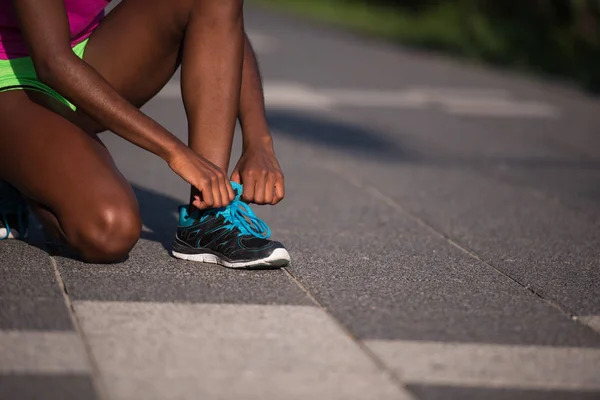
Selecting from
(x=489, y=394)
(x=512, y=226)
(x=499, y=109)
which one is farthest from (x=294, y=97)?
(x=489, y=394)

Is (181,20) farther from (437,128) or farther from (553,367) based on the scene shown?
(437,128)

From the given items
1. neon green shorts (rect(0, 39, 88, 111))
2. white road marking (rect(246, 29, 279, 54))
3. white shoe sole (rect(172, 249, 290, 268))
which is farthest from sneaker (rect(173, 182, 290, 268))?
white road marking (rect(246, 29, 279, 54))

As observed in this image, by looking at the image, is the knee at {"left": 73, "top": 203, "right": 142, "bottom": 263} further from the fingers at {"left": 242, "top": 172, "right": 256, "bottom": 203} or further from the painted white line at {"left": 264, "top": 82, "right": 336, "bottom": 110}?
the painted white line at {"left": 264, "top": 82, "right": 336, "bottom": 110}

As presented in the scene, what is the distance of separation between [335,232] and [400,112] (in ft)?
14.0

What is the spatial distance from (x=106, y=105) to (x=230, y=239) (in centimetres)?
60

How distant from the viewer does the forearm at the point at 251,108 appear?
3.86 meters

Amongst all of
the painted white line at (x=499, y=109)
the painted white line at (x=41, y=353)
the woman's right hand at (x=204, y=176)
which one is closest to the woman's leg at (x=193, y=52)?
the woman's right hand at (x=204, y=176)

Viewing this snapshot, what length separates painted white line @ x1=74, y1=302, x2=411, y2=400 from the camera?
8.60 ft

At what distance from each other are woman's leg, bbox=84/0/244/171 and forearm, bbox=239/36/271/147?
0.14 meters

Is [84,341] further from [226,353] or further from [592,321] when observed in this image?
[592,321]

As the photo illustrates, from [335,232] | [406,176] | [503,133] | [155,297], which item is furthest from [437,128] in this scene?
[155,297]

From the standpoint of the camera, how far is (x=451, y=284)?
3.72 m

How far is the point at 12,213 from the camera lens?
4.00m

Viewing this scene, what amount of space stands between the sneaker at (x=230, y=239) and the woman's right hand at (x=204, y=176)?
0.24 meters
